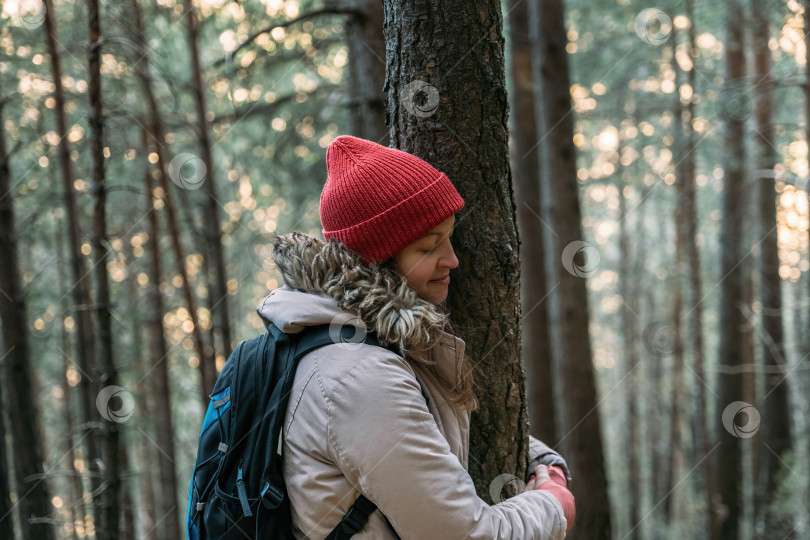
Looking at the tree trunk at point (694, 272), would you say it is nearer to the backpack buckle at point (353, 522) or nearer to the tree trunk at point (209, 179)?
the tree trunk at point (209, 179)

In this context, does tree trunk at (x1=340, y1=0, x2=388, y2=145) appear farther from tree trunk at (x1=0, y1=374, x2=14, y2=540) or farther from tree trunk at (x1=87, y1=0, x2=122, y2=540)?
tree trunk at (x1=0, y1=374, x2=14, y2=540)

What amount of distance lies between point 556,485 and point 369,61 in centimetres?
395

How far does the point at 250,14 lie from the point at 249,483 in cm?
700

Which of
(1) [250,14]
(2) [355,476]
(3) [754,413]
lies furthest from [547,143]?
(3) [754,413]

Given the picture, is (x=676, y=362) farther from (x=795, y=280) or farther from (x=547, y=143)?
(x=547, y=143)

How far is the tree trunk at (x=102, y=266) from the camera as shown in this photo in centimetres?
385

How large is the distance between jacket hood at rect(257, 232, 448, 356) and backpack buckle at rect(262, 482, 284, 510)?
0.42 metres

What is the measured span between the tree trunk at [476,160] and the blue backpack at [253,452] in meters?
0.65

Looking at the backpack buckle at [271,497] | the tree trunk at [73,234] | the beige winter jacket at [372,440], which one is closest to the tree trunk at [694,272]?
the tree trunk at [73,234]

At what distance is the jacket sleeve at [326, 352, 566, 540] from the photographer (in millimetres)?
1650
